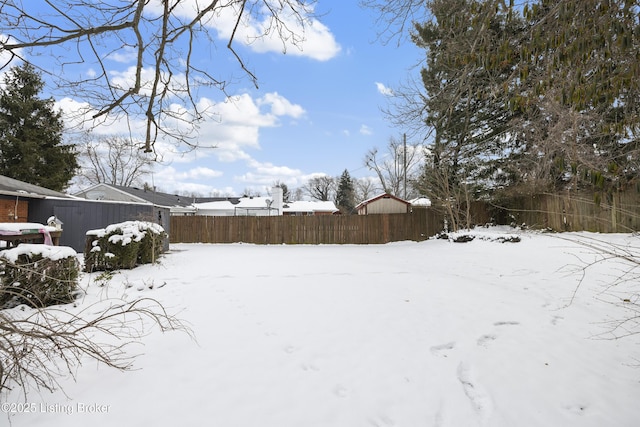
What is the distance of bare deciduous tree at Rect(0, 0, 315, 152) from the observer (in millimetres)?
2449

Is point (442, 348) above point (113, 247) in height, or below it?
below

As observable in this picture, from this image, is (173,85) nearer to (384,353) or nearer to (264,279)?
(264,279)

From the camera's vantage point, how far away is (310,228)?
13.5 m

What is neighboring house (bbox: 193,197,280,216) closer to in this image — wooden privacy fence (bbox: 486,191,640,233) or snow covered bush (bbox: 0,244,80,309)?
wooden privacy fence (bbox: 486,191,640,233)

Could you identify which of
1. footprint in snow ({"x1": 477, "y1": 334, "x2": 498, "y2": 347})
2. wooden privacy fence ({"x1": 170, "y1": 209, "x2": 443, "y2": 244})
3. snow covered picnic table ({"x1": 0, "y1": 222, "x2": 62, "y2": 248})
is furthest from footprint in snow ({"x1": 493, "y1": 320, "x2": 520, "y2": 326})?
wooden privacy fence ({"x1": 170, "y1": 209, "x2": 443, "y2": 244})

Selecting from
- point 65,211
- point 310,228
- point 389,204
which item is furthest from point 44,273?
point 389,204

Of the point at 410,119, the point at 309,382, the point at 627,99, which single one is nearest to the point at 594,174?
the point at 627,99

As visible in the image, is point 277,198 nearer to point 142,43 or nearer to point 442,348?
point 142,43

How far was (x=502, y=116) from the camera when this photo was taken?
11.3 metres

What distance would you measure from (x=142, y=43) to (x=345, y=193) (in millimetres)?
35677

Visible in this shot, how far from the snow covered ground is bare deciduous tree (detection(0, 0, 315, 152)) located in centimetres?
192

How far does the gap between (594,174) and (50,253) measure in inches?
195

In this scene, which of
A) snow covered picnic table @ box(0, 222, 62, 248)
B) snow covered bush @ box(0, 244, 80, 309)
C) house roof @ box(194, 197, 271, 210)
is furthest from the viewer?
house roof @ box(194, 197, 271, 210)

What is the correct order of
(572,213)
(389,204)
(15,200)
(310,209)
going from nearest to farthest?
(572,213), (15,200), (389,204), (310,209)
